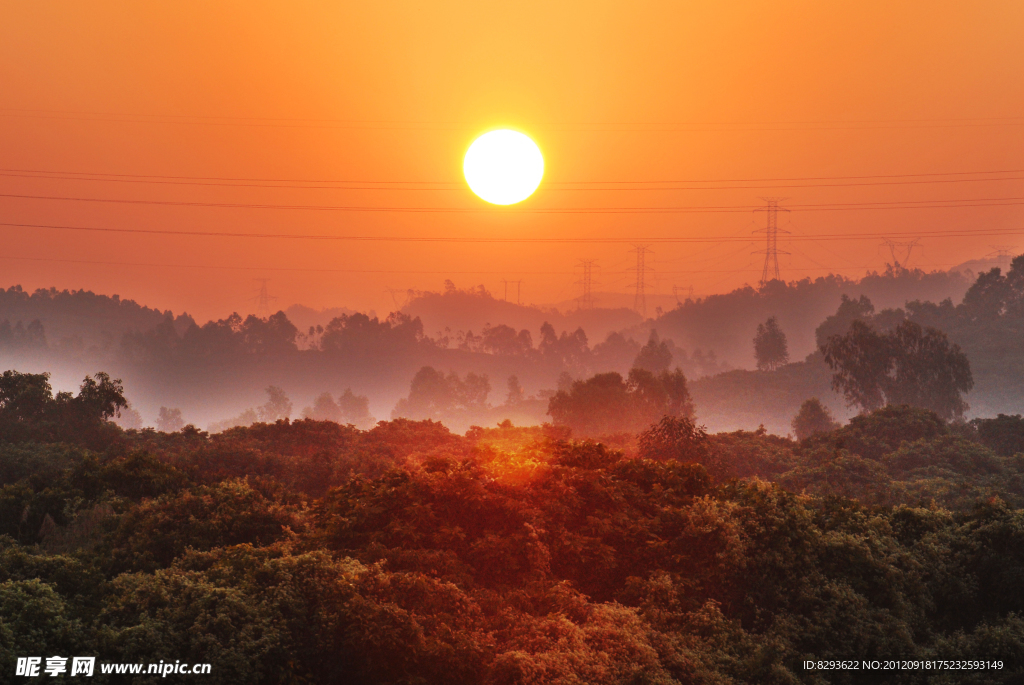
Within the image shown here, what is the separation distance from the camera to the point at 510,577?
664 inches

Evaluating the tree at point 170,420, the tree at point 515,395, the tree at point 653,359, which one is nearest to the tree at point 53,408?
the tree at point 653,359

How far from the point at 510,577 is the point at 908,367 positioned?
268ft

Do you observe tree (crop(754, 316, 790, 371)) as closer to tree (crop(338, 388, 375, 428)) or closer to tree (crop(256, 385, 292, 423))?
tree (crop(338, 388, 375, 428))

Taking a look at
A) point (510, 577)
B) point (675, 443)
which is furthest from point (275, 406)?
point (510, 577)

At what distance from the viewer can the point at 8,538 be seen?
22.7 m

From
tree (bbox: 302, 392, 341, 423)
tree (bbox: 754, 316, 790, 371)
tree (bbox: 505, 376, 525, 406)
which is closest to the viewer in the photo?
tree (bbox: 754, 316, 790, 371)

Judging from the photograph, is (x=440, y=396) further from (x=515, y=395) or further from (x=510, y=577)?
(x=510, y=577)

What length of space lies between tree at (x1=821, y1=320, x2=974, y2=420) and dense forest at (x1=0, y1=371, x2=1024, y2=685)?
226ft

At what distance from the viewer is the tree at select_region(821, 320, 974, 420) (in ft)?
269

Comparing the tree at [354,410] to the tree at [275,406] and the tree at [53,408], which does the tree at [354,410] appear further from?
the tree at [53,408]

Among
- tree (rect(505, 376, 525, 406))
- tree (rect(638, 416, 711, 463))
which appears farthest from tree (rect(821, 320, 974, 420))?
tree (rect(505, 376, 525, 406))

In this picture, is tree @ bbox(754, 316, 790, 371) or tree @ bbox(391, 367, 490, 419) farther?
tree @ bbox(391, 367, 490, 419)

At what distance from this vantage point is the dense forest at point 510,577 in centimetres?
1321

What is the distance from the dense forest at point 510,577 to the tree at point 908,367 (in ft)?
226
